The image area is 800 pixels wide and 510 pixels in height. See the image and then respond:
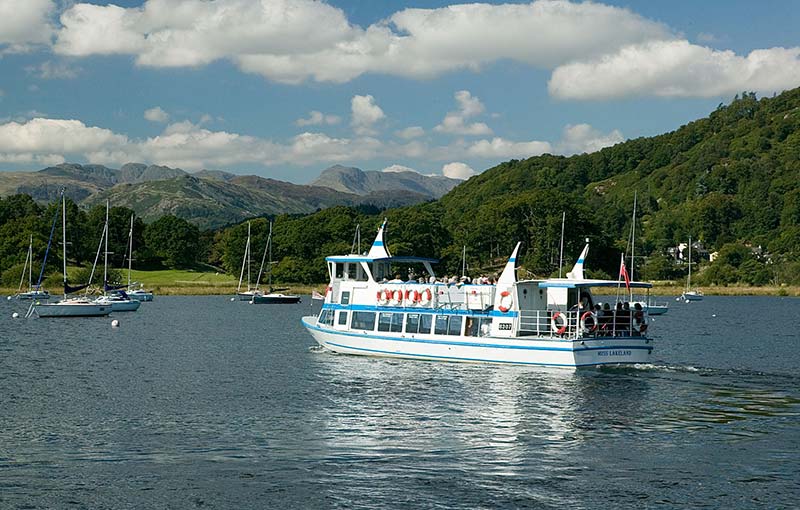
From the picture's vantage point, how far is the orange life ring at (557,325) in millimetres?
53162

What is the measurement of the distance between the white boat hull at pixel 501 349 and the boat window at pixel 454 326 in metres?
0.77

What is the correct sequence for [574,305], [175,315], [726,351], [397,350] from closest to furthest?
1. [574,305]
2. [397,350]
3. [726,351]
4. [175,315]

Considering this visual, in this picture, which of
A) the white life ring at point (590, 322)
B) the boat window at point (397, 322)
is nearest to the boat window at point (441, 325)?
the boat window at point (397, 322)

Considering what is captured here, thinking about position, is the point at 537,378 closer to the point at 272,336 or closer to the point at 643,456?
the point at 643,456

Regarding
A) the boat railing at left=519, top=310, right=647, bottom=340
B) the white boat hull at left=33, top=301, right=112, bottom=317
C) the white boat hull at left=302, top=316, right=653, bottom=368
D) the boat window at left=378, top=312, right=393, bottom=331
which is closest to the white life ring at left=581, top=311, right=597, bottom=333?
the boat railing at left=519, top=310, right=647, bottom=340

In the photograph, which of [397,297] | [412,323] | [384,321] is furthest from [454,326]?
[384,321]

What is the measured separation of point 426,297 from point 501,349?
6234 mm

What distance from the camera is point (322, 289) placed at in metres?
200

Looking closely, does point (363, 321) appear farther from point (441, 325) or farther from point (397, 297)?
point (441, 325)

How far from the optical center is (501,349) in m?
54.7

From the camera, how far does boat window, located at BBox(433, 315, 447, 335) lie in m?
57.8

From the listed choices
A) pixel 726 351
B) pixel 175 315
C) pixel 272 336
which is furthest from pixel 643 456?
pixel 175 315

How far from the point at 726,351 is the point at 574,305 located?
2578 cm

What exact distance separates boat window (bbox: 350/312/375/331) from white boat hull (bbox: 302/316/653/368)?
2.25ft
